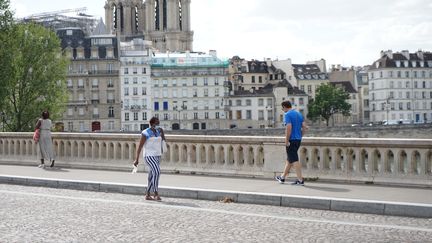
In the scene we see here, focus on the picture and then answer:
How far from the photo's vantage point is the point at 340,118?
140m

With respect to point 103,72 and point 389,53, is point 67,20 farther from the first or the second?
point 389,53

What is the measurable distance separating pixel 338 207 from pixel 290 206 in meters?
0.92

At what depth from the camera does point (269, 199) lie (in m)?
13.4

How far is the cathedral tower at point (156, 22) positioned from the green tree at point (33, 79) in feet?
302

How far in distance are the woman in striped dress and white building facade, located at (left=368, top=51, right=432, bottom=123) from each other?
119m

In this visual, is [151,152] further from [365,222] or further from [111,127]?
[111,127]

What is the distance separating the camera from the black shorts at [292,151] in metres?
14.9

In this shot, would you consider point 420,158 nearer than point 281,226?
No

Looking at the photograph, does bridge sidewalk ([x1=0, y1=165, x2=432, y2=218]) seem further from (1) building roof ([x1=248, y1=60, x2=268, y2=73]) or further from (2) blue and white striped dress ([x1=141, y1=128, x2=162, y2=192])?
(1) building roof ([x1=248, y1=60, x2=268, y2=73])

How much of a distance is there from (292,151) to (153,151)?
274cm

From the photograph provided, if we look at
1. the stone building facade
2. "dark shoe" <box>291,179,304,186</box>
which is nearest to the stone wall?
the stone building facade

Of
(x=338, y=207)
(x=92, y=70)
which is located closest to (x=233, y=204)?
(x=338, y=207)

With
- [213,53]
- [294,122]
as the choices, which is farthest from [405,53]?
[294,122]

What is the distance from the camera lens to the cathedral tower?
16050 centimetres
